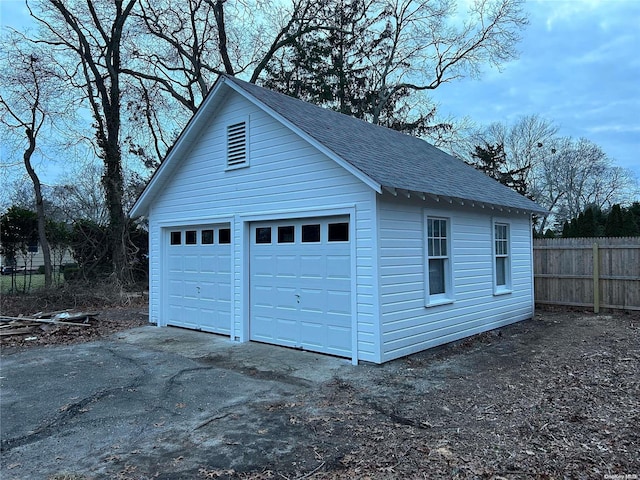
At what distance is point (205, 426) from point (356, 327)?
3065mm

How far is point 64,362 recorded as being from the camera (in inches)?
292

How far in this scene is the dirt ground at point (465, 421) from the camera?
3.65 meters

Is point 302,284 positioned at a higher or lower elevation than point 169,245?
lower

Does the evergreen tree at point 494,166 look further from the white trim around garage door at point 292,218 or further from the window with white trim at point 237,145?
the white trim around garage door at point 292,218

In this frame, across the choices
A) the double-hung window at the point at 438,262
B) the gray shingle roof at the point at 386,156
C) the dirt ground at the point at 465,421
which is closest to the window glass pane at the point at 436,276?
the double-hung window at the point at 438,262

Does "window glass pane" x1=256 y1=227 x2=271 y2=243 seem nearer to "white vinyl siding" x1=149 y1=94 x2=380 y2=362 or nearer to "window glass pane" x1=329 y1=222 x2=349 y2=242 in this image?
"white vinyl siding" x1=149 y1=94 x2=380 y2=362

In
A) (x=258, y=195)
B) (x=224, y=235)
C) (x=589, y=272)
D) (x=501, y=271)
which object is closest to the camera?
(x=258, y=195)

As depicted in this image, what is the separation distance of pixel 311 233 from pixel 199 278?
3.42 m

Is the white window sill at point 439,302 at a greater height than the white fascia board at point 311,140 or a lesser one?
lesser

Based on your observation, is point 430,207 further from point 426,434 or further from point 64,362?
point 64,362

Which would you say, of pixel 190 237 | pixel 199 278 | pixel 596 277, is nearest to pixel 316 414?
pixel 199 278

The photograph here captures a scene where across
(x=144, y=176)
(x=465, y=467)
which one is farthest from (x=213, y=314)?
(x=144, y=176)

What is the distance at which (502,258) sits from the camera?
10805 mm

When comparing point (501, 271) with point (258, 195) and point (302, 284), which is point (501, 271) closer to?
point (302, 284)
